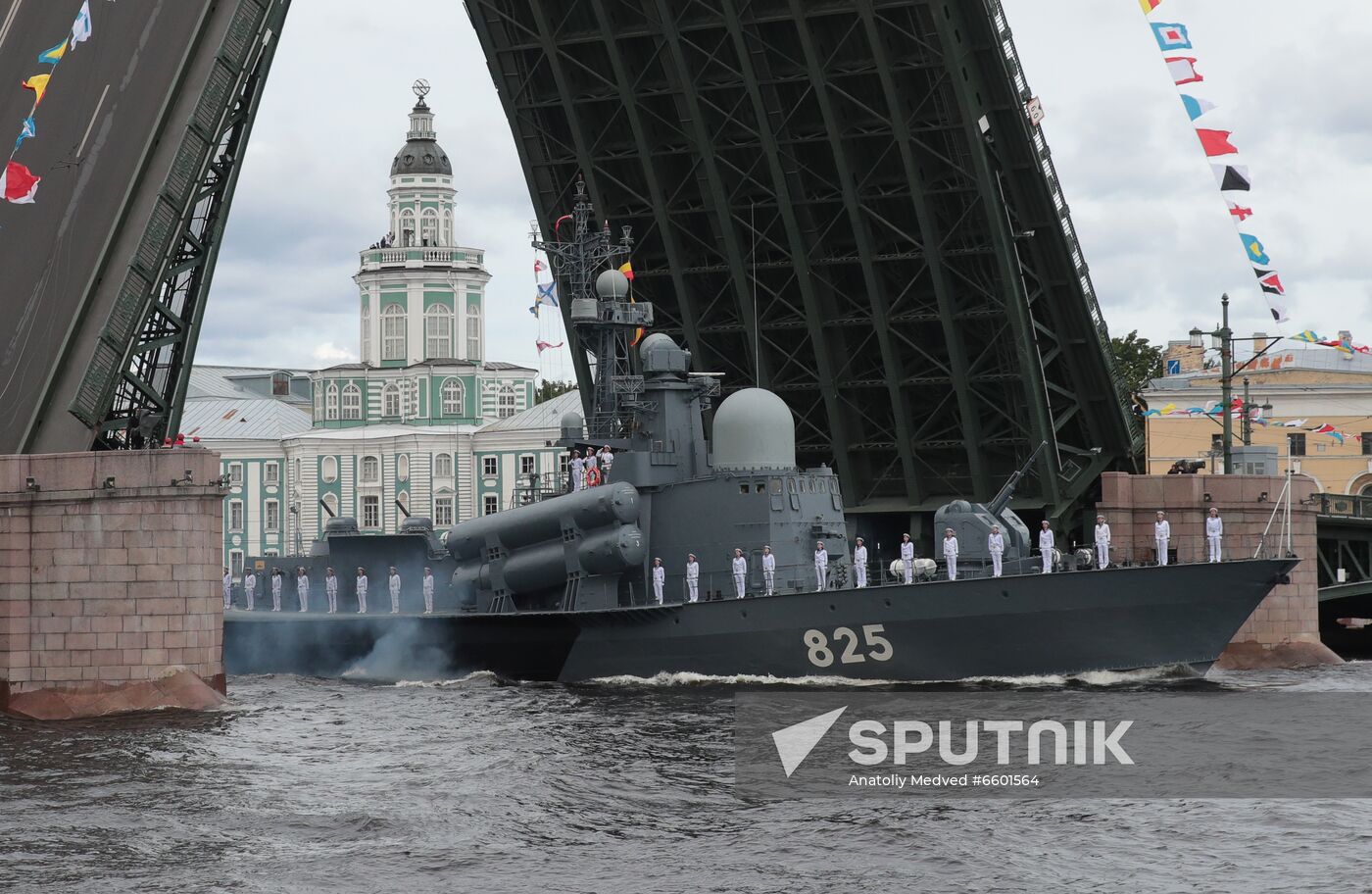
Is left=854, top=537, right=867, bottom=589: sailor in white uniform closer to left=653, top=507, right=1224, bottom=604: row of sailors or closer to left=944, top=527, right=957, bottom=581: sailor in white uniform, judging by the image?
left=653, top=507, right=1224, bottom=604: row of sailors

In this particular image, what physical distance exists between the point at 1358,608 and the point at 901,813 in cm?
2475

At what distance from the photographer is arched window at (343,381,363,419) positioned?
258 ft

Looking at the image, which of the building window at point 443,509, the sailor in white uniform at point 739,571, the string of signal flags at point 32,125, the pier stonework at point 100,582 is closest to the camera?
the pier stonework at point 100,582

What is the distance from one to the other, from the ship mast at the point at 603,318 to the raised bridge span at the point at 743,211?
174 centimetres

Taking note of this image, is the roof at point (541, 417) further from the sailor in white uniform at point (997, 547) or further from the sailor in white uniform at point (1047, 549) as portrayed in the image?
the sailor in white uniform at point (1047, 549)

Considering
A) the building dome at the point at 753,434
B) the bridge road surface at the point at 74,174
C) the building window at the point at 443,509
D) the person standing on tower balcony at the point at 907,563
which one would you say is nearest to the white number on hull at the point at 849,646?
the person standing on tower balcony at the point at 907,563

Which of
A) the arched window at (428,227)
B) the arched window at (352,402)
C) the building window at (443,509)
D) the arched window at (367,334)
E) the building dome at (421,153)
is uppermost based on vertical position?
the building dome at (421,153)

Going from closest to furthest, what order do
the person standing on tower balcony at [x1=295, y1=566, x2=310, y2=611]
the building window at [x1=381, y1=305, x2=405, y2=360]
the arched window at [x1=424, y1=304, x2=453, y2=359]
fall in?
1. the person standing on tower balcony at [x1=295, y1=566, x2=310, y2=611]
2. the building window at [x1=381, y1=305, x2=405, y2=360]
3. the arched window at [x1=424, y1=304, x2=453, y2=359]

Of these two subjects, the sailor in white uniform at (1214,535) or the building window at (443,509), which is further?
the building window at (443,509)

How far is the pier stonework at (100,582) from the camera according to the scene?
2352 centimetres

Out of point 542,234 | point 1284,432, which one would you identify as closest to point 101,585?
point 542,234

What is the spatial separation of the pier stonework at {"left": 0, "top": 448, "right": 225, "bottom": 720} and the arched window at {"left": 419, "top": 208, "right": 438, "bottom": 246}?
58.3m

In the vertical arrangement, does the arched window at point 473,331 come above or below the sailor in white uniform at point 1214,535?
above

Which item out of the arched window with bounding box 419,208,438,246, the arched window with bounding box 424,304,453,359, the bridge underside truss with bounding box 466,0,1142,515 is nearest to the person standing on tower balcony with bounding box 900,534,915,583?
the bridge underside truss with bounding box 466,0,1142,515
